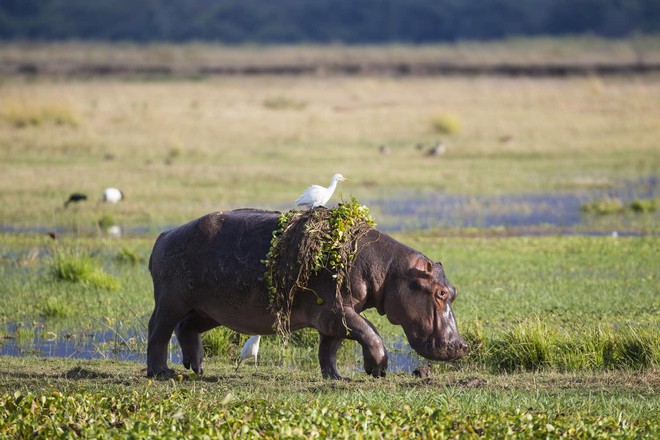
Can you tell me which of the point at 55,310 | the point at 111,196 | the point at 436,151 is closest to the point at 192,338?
the point at 55,310

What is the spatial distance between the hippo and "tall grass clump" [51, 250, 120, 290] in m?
4.15

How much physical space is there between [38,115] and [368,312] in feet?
74.6

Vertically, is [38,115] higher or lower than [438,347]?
higher

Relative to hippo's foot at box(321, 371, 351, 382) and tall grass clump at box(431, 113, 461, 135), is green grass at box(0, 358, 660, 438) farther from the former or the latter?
tall grass clump at box(431, 113, 461, 135)

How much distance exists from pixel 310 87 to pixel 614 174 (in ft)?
97.7

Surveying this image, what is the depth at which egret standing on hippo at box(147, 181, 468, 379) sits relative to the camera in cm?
857

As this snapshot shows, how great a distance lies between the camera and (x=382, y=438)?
22.2 ft

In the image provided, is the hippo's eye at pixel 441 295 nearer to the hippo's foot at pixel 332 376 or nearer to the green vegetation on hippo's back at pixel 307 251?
the green vegetation on hippo's back at pixel 307 251

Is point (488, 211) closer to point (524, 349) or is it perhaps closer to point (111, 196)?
point (111, 196)

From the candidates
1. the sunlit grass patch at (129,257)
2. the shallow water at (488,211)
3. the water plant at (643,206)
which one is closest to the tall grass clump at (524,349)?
the sunlit grass patch at (129,257)

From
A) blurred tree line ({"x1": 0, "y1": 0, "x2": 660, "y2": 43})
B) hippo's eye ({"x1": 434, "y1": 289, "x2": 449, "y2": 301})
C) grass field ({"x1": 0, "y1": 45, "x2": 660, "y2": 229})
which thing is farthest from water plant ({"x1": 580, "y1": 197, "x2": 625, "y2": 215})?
blurred tree line ({"x1": 0, "y1": 0, "x2": 660, "y2": 43})

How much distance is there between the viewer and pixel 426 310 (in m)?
8.57

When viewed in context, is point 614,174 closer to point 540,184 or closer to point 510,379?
point 540,184

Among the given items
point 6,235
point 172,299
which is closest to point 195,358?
point 172,299
